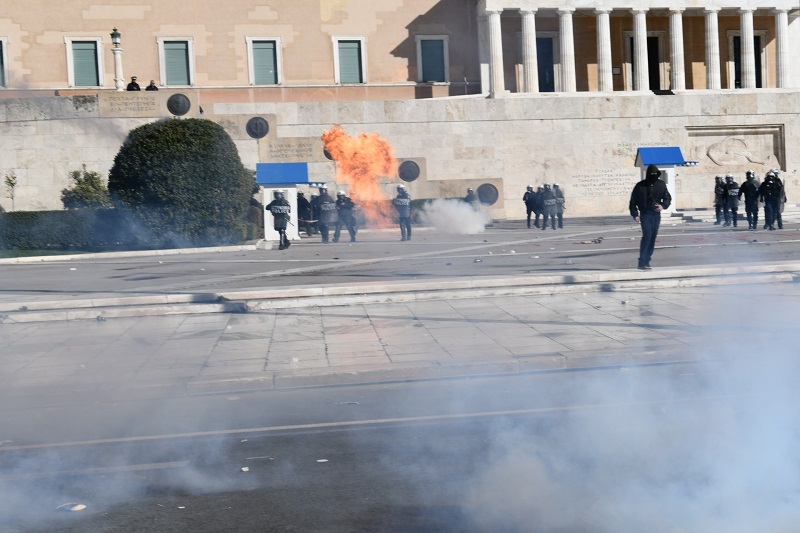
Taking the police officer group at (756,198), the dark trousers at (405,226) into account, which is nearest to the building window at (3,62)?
the dark trousers at (405,226)

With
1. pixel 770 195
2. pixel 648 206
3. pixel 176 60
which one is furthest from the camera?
pixel 176 60

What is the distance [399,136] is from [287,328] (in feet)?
101

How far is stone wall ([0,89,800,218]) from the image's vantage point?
3881cm

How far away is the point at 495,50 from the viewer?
4869 cm

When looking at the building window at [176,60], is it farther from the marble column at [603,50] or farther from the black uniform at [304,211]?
the marble column at [603,50]

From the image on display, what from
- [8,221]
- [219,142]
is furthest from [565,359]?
[8,221]

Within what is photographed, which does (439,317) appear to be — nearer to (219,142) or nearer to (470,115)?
(219,142)

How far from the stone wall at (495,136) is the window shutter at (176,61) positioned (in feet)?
33.2

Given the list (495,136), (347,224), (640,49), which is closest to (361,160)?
(495,136)

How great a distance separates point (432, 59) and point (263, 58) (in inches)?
324

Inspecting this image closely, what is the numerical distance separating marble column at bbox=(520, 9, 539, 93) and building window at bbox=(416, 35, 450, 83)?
164 inches

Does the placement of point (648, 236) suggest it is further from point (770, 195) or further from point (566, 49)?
point (566, 49)

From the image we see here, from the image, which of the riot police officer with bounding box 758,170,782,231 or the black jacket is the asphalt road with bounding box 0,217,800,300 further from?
the black jacket

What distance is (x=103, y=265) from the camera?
908 inches
